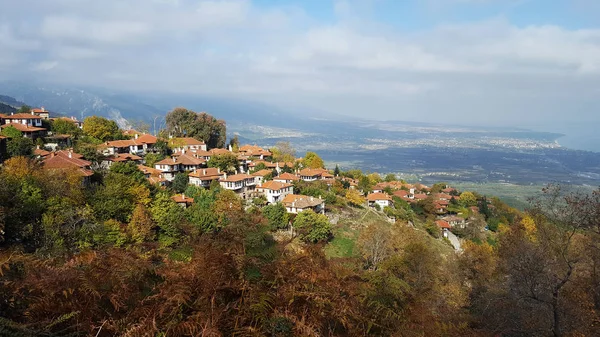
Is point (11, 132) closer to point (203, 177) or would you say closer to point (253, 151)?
point (203, 177)

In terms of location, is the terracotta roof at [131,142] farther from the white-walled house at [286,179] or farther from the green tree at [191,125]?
the white-walled house at [286,179]

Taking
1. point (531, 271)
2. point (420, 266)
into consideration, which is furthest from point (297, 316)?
point (420, 266)

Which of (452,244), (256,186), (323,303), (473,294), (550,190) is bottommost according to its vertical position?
(452,244)

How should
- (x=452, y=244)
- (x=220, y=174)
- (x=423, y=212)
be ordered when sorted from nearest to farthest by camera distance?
(x=220, y=174) < (x=452, y=244) < (x=423, y=212)

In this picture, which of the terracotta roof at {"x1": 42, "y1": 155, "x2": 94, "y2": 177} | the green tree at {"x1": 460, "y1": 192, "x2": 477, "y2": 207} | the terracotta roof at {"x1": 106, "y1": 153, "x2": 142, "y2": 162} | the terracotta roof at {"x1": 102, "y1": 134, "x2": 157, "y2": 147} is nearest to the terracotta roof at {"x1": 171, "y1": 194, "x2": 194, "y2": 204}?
the terracotta roof at {"x1": 42, "y1": 155, "x2": 94, "y2": 177}

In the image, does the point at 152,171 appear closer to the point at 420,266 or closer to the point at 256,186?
the point at 256,186

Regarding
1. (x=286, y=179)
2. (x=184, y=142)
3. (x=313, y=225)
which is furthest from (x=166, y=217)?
(x=184, y=142)

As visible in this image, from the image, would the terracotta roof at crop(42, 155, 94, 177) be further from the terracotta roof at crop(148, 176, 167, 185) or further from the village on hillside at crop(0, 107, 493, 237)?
the terracotta roof at crop(148, 176, 167, 185)

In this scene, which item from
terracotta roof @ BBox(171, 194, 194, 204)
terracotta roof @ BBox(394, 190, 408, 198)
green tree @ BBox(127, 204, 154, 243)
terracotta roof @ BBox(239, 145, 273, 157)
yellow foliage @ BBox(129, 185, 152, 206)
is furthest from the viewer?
terracotta roof @ BBox(394, 190, 408, 198)
